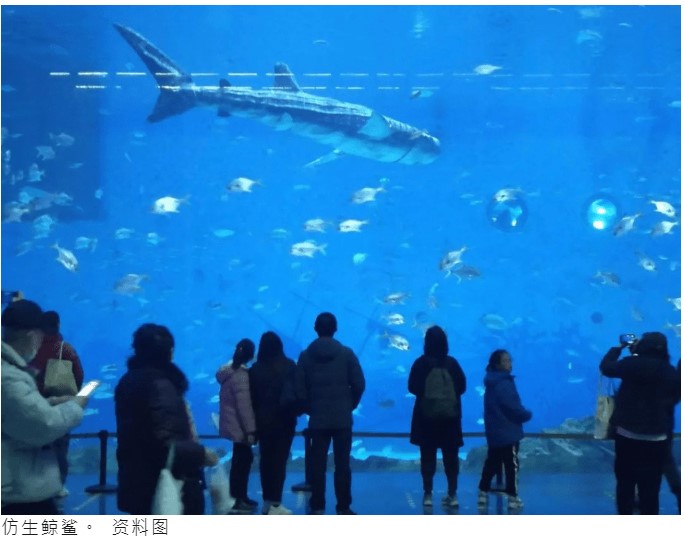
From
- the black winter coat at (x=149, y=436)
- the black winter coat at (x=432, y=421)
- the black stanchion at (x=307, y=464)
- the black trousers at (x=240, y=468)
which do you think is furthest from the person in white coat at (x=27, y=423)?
the black stanchion at (x=307, y=464)

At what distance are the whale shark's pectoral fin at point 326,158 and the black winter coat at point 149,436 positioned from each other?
8787 millimetres

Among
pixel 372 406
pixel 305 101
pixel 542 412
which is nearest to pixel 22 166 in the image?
pixel 305 101

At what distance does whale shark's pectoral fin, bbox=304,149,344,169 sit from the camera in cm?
1277

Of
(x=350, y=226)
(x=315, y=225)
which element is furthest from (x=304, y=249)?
(x=350, y=226)

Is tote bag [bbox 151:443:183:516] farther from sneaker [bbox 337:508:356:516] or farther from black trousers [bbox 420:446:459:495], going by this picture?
black trousers [bbox 420:446:459:495]

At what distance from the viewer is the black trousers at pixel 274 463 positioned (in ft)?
22.9

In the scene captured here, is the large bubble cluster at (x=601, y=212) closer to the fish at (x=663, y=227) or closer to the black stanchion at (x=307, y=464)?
the fish at (x=663, y=227)

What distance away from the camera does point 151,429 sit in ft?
13.4

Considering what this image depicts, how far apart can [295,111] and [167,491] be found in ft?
27.3

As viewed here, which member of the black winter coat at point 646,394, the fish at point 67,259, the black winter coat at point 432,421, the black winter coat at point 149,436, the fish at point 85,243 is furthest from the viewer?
the fish at point 85,243

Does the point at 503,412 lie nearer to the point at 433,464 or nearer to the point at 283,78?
the point at 433,464

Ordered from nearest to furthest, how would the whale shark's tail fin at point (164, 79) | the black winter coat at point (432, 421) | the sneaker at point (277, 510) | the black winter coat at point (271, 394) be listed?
1. the sneaker at point (277, 510)
2. the black winter coat at point (271, 394)
3. the black winter coat at point (432, 421)
4. the whale shark's tail fin at point (164, 79)

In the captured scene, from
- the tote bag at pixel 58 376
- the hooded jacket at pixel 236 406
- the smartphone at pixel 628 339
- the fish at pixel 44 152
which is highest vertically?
the fish at pixel 44 152

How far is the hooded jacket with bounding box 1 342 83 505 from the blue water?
8047 millimetres
